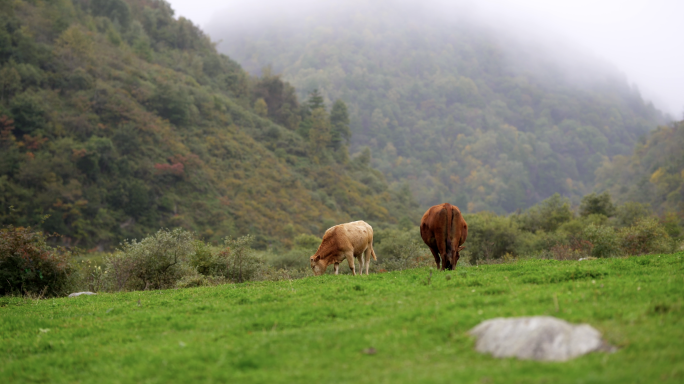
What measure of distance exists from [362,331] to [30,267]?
17.5m

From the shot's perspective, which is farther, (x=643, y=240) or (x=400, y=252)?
(x=400, y=252)

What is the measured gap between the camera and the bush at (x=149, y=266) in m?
23.0

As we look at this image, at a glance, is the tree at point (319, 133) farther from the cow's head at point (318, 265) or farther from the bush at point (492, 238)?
the cow's head at point (318, 265)

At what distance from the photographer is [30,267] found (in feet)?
65.4

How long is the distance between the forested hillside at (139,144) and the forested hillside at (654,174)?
167 ft

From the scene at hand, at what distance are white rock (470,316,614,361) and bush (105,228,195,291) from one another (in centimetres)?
1882

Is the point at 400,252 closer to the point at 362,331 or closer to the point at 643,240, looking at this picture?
the point at 643,240

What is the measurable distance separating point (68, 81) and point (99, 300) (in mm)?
54998

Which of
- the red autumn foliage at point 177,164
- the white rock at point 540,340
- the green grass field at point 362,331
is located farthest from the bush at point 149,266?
the red autumn foliage at point 177,164

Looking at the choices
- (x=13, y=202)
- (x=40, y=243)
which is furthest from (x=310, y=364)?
(x=13, y=202)

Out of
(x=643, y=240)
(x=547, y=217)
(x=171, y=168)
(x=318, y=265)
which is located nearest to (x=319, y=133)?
(x=171, y=168)

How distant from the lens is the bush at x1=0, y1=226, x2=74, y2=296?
63.4 ft

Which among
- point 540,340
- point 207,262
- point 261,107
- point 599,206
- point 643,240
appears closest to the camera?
point 540,340

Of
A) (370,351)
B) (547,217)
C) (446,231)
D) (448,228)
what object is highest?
(547,217)
